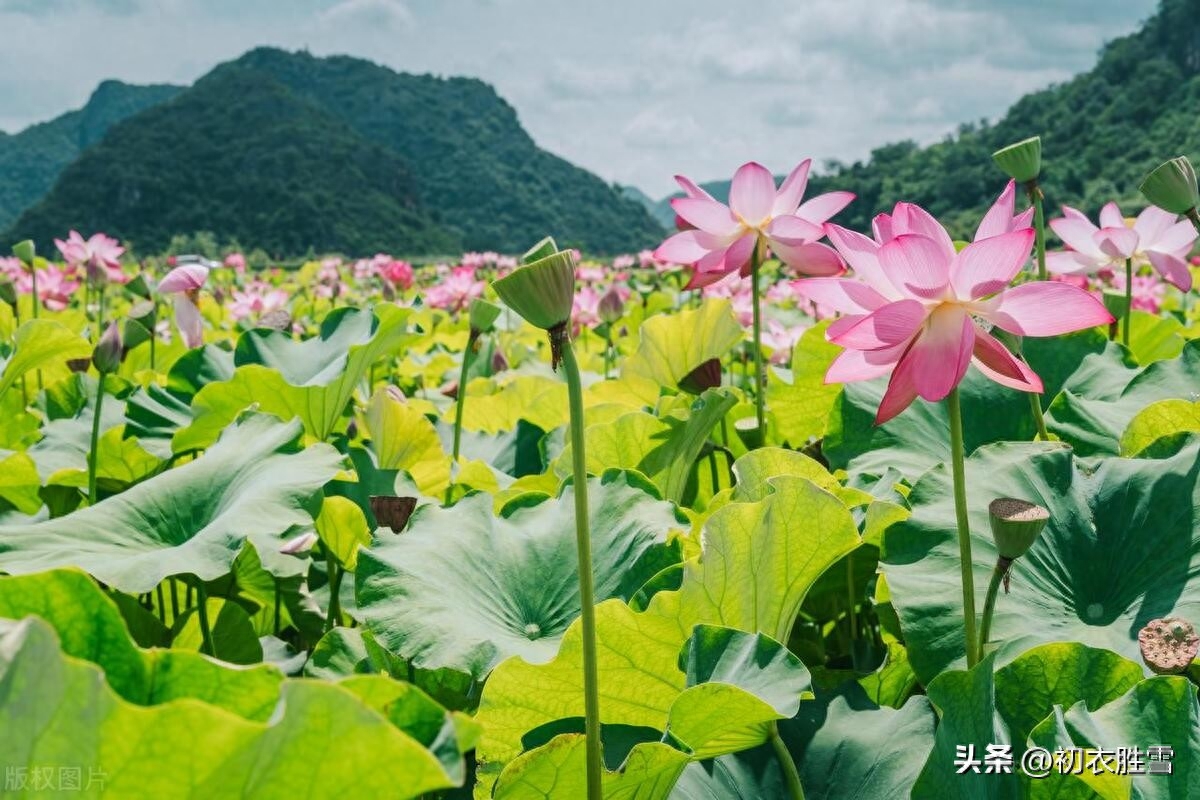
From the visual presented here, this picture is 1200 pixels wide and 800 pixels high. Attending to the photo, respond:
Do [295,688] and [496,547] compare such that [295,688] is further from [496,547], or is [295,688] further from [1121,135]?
[1121,135]

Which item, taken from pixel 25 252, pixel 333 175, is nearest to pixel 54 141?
pixel 333 175

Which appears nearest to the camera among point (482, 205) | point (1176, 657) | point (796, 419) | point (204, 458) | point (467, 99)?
point (1176, 657)

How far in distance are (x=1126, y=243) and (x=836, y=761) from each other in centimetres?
99

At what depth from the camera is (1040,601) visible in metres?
0.80

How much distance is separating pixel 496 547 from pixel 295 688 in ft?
1.69

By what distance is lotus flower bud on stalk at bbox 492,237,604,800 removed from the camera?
20.6 inches

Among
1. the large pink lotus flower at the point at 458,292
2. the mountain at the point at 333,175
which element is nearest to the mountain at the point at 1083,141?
the mountain at the point at 333,175

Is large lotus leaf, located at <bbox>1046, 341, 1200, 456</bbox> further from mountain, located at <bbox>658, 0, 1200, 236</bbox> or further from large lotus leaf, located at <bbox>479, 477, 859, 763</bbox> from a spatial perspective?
mountain, located at <bbox>658, 0, 1200, 236</bbox>

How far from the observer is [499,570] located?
2.80 feet

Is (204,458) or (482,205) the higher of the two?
(482,205)

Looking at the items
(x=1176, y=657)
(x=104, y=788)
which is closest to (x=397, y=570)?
(x=104, y=788)

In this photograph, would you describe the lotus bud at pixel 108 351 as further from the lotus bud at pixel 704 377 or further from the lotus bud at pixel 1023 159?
the lotus bud at pixel 1023 159

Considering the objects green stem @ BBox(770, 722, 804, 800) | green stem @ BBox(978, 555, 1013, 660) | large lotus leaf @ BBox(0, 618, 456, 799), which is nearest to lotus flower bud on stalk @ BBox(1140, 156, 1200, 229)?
green stem @ BBox(978, 555, 1013, 660)

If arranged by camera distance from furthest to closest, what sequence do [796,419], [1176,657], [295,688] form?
1. [796,419]
2. [1176,657]
3. [295,688]
